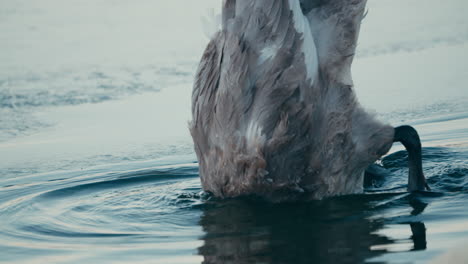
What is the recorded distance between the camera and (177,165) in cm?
714

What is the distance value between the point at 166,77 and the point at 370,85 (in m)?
2.73

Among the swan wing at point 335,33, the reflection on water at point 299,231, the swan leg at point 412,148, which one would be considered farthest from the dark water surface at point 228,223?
the swan wing at point 335,33

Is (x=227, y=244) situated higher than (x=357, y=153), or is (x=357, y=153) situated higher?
(x=357, y=153)

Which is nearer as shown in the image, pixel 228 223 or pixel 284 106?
pixel 228 223

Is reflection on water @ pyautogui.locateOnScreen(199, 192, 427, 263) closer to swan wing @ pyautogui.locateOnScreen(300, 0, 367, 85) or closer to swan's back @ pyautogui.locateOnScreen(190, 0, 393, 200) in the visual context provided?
swan's back @ pyautogui.locateOnScreen(190, 0, 393, 200)

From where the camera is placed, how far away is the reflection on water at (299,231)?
3.76 meters

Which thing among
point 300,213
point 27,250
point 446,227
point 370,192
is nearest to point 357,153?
point 370,192

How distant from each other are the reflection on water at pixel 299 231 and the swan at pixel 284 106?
0.65 ft

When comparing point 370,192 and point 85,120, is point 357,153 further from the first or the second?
point 85,120

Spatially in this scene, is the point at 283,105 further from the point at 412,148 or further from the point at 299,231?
the point at 412,148

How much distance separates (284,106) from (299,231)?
0.93 metres

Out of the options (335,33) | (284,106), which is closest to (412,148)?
(335,33)

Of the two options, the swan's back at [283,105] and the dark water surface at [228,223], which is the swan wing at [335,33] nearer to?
the swan's back at [283,105]

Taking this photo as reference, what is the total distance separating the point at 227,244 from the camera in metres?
4.14
